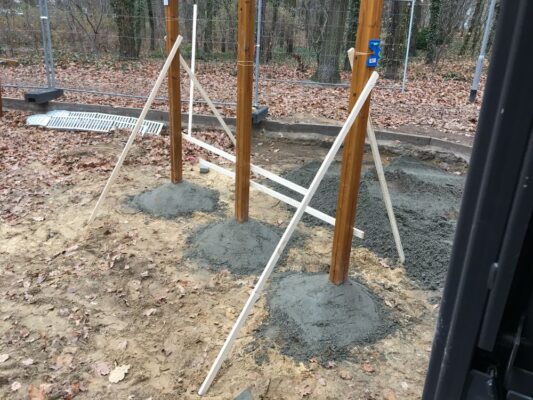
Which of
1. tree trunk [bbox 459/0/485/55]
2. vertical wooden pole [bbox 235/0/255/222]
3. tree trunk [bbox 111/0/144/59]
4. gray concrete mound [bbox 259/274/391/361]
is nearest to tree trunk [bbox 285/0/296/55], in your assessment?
tree trunk [bbox 111/0/144/59]

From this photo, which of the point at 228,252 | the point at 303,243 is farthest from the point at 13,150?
the point at 303,243

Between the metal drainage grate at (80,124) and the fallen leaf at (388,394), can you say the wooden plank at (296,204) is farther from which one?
the metal drainage grate at (80,124)

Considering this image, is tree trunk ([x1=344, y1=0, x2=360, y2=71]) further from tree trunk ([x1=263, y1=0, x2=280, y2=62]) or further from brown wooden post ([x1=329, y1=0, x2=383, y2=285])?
brown wooden post ([x1=329, y1=0, x2=383, y2=285])

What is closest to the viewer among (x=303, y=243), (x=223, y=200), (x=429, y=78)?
(x=303, y=243)

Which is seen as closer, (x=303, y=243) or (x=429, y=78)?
(x=303, y=243)

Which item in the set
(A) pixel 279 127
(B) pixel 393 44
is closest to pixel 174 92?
(A) pixel 279 127

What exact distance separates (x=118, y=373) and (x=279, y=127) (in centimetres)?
532

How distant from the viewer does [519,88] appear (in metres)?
0.78

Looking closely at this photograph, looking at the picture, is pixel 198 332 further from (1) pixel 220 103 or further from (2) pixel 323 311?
(1) pixel 220 103

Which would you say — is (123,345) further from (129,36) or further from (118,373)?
(129,36)

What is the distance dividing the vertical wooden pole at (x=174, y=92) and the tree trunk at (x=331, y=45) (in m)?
6.63

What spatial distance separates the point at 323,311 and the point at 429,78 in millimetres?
11259

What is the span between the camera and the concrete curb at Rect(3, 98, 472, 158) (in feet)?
22.9

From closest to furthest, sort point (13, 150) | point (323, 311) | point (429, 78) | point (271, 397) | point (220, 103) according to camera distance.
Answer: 1. point (271, 397)
2. point (323, 311)
3. point (13, 150)
4. point (220, 103)
5. point (429, 78)
